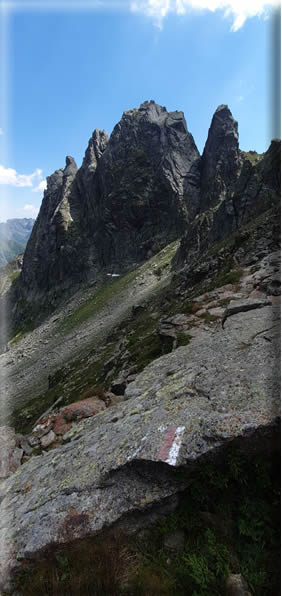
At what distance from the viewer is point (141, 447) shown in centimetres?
605

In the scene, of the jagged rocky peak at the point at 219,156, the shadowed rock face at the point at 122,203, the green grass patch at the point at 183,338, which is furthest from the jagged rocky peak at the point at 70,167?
the green grass patch at the point at 183,338

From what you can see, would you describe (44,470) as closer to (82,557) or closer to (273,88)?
(82,557)

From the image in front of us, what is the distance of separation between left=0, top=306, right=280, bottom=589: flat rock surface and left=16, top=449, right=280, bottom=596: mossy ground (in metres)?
0.34

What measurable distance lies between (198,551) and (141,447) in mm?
2036

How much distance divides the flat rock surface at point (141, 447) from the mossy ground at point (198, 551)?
13.5 inches

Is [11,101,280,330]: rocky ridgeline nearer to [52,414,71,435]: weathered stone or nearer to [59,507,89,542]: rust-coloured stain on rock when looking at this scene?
[52,414,71,435]: weathered stone

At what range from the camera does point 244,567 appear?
421cm

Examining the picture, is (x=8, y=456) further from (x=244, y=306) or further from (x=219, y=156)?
(x=219, y=156)

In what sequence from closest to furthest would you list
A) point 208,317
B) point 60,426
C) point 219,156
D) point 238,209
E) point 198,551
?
point 198,551 < point 60,426 < point 208,317 < point 238,209 < point 219,156

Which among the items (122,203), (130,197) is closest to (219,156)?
(130,197)

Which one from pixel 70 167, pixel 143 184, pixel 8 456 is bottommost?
pixel 8 456

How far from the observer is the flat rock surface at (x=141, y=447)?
524 cm

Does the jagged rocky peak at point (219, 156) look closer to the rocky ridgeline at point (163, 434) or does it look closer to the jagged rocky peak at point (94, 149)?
the jagged rocky peak at point (94, 149)

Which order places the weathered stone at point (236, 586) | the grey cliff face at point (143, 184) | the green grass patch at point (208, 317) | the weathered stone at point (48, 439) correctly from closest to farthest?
the weathered stone at point (236, 586), the weathered stone at point (48, 439), the green grass patch at point (208, 317), the grey cliff face at point (143, 184)
